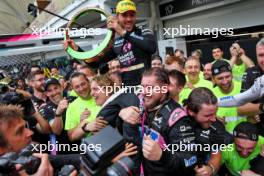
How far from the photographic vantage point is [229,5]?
841cm

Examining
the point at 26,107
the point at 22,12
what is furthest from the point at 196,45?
the point at 22,12

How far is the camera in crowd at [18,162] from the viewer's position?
57.4 inches

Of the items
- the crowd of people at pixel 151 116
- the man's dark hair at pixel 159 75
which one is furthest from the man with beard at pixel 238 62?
the man's dark hair at pixel 159 75

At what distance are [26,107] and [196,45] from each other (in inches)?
293

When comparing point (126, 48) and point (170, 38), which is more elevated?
point (170, 38)

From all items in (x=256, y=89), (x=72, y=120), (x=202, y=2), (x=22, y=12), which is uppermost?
(x=22, y=12)

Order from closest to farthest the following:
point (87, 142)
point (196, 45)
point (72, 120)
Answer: point (87, 142) → point (72, 120) → point (196, 45)

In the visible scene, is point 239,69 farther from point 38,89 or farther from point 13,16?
point 13,16

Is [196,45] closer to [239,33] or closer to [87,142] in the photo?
[239,33]

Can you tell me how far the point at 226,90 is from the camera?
3436 millimetres

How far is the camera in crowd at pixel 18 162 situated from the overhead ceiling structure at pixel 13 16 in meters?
31.0

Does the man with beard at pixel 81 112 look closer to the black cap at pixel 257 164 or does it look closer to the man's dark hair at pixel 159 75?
the man's dark hair at pixel 159 75

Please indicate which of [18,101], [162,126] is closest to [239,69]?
[162,126]

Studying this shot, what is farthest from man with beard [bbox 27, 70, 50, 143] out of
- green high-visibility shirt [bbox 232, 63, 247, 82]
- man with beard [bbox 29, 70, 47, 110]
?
green high-visibility shirt [bbox 232, 63, 247, 82]
